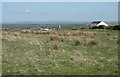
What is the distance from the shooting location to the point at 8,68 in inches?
580

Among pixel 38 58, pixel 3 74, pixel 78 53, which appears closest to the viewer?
pixel 3 74

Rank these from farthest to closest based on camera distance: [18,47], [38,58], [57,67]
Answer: [18,47] → [38,58] → [57,67]

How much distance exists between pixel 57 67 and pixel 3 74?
264 centimetres

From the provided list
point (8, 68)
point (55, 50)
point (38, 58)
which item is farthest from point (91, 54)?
point (8, 68)

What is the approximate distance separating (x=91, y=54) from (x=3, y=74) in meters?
6.20

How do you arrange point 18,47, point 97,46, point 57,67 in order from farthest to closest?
point 97,46 → point 18,47 → point 57,67

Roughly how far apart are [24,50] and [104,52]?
4741 millimetres

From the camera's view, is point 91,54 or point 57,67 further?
point 91,54

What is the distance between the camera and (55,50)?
747 inches

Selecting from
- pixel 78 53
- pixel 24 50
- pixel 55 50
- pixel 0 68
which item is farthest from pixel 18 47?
pixel 0 68

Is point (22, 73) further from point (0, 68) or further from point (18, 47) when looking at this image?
point (18, 47)

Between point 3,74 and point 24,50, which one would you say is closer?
point 3,74

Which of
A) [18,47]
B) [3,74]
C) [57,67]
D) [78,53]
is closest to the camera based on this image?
[3,74]

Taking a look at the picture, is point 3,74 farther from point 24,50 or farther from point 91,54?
point 91,54
